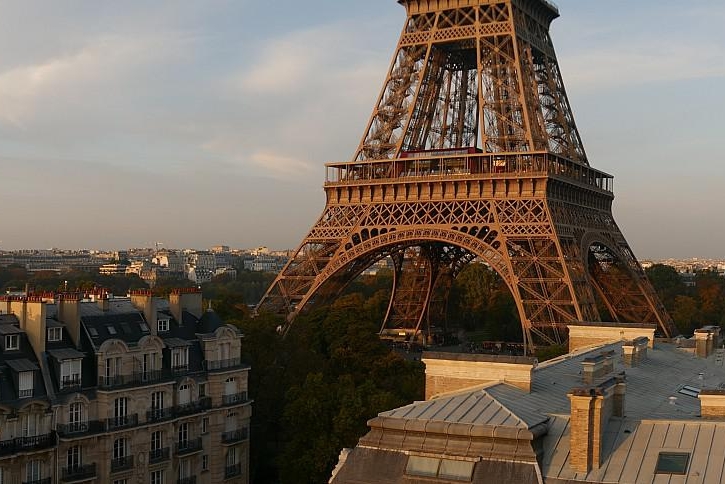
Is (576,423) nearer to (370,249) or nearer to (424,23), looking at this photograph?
(370,249)

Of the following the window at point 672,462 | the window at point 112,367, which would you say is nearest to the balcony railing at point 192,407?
the window at point 112,367

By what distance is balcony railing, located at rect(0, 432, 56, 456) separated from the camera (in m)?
25.0

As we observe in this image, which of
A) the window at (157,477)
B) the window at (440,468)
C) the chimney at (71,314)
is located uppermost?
the chimney at (71,314)

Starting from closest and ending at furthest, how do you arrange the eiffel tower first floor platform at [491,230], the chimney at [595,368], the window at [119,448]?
the chimney at [595,368], the window at [119,448], the eiffel tower first floor platform at [491,230]

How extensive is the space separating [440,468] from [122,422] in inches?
Result: 646

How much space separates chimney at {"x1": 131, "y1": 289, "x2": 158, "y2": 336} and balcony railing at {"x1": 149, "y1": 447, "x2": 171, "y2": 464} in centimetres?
414

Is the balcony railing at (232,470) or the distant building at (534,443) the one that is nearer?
the distant building at (534,443)

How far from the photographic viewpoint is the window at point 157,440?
29116 millimetres

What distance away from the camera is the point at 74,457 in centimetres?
2694

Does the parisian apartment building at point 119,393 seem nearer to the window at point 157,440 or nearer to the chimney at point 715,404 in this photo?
the window at point 157,440

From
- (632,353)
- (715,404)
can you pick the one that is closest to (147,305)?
(632,353)

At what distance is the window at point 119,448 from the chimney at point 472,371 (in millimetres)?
12394

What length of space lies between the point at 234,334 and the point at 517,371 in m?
16.6

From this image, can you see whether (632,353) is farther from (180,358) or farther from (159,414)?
(180,358)
